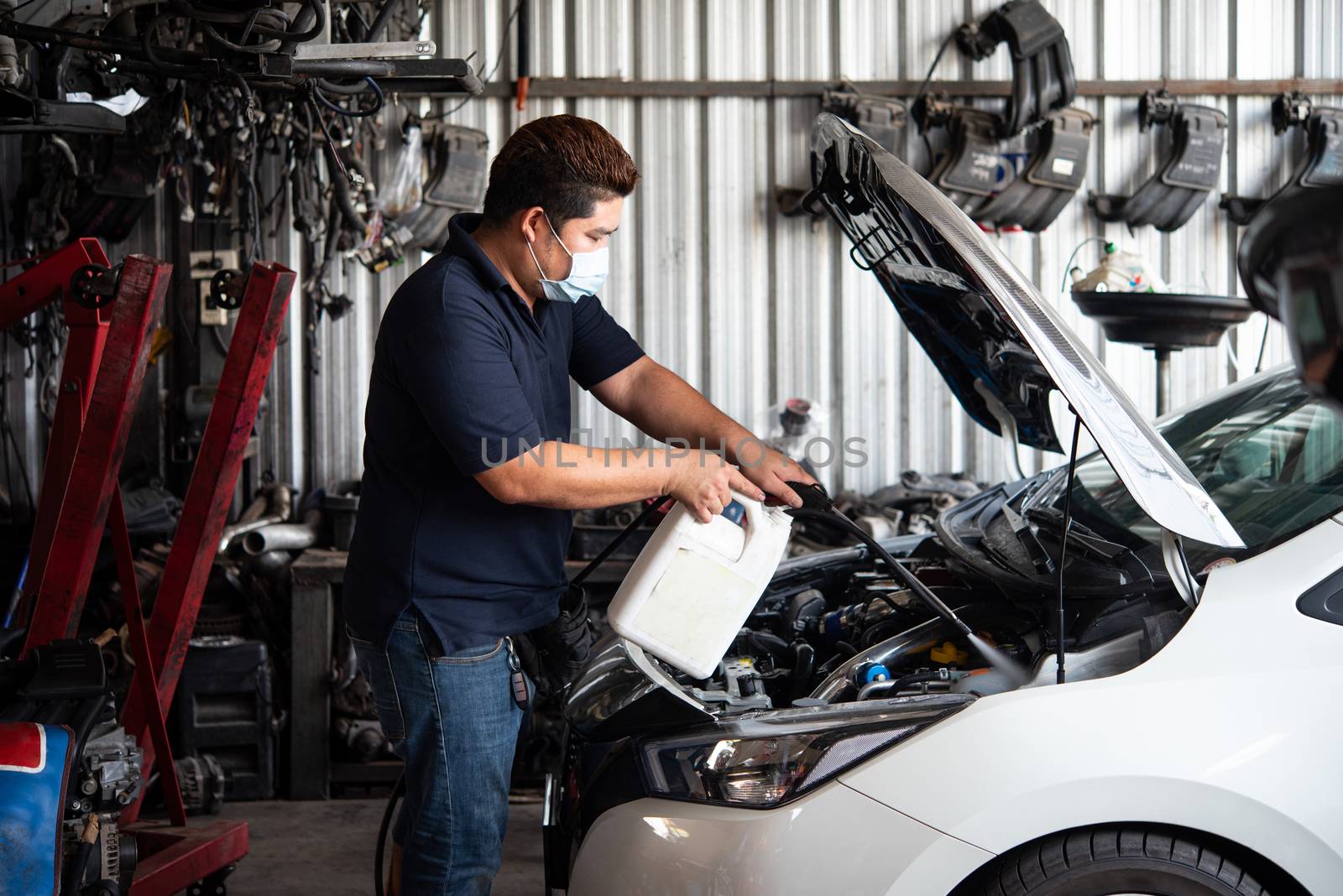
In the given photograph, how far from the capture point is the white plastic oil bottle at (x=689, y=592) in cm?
216

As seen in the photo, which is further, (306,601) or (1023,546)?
(306,601)

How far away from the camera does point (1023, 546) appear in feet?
8.20

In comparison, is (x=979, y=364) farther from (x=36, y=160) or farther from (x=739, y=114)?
(x=36, y=160)

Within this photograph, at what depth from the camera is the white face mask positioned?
7.32ft

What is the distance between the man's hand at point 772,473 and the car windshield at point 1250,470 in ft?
2.22

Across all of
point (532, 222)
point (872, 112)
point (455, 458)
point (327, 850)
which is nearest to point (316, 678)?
point (327, 850)

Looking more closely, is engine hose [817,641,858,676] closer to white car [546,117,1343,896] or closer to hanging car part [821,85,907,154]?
white car [546,117,1343,896]

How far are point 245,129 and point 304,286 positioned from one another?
1.06 meters

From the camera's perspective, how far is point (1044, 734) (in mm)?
1908

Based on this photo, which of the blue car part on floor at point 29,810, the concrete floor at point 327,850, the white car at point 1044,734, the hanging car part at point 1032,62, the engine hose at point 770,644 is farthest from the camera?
the hanging car part at point 1032,62

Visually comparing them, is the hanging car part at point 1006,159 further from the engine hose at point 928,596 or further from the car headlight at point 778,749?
the car headlight at point 778,749

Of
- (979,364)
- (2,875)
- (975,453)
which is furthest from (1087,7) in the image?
(2,875)

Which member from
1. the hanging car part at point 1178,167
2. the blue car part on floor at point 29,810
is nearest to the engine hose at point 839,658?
the blue car part on floor at point 29,810

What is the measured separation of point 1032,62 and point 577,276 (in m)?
3.30
